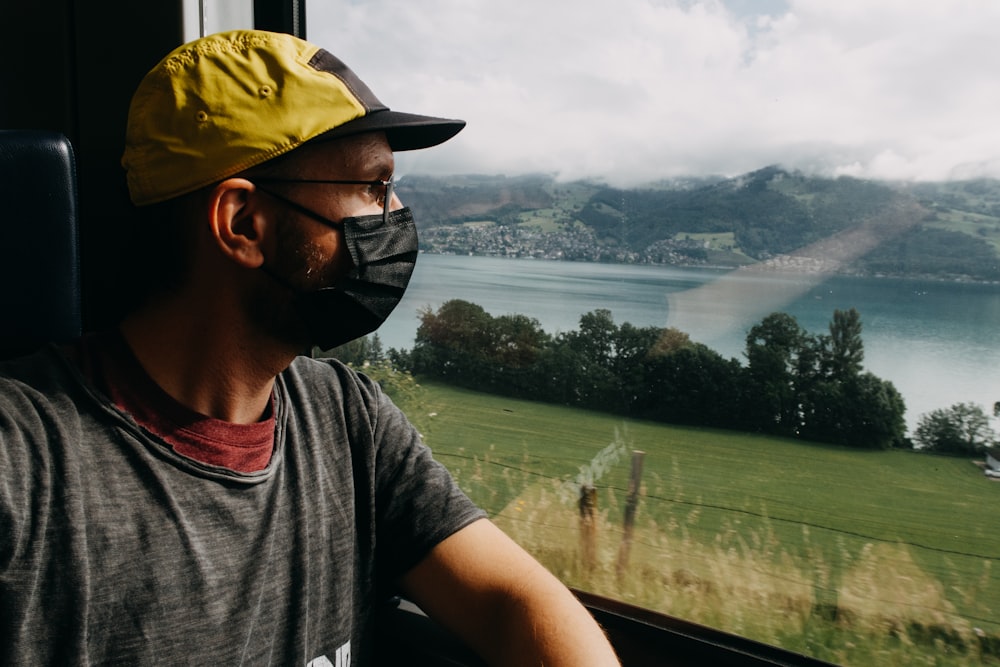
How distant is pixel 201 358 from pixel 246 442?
145mm

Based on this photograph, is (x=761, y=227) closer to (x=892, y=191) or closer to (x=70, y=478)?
(x=892, y=191)

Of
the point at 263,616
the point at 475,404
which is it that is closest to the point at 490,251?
the point at 475,404

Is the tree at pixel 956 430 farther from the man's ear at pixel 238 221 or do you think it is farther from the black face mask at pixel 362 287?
the man's ear at pixel 238 221

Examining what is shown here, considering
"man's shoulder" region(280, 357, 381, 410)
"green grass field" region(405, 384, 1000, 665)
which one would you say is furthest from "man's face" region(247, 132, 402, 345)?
"green grass field" region(405, 384, 1000, 665)

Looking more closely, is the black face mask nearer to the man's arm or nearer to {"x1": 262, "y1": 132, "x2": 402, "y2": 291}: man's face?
{"x1": 262, "y1": 132, "x2": 402, "y2": 291}: man's face

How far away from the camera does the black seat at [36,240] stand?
1.25 m

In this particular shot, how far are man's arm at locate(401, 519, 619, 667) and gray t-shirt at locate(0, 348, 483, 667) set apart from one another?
0.04m

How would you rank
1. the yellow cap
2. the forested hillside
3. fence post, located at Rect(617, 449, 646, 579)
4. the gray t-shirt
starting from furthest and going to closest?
fence post, located at Rect(617, 449, 646, 579), the forested hillside, the yellow cap, the gray t-shirt

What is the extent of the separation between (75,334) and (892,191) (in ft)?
5.47

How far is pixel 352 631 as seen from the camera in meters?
1.30

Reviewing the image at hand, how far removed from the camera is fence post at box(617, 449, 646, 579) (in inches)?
74.9

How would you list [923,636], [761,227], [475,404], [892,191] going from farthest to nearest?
Result: [475,404]
[761,227]
[892,191]
[923,636]

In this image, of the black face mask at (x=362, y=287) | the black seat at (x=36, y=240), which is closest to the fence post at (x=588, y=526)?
the black face mask at (x=362, y=287)

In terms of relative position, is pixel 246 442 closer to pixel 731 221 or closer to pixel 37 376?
pixel 37 376
